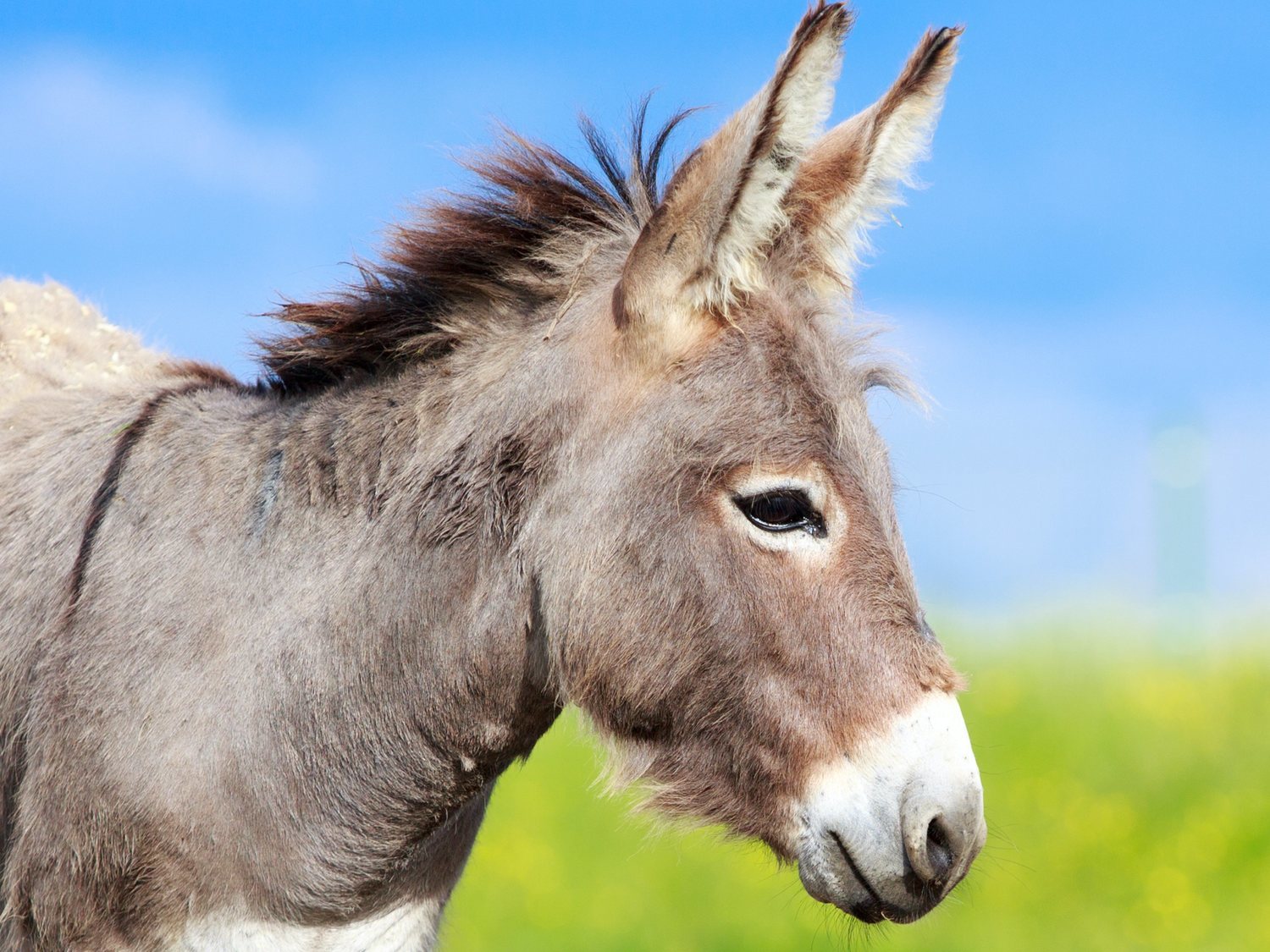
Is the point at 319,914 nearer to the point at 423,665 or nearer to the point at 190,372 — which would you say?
the point at 423,665

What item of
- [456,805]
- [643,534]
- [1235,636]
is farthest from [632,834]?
[1235,636]

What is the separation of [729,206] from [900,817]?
4.11 feet

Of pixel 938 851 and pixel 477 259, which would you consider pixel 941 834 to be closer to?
pixel 938 851

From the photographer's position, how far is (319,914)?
2705 millimetres

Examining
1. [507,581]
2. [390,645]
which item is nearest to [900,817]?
[507,581]

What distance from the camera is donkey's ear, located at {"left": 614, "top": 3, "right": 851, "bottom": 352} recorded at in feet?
7.64

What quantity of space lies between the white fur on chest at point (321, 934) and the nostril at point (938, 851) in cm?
127

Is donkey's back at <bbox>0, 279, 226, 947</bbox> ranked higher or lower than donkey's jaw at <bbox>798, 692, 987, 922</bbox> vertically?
higher

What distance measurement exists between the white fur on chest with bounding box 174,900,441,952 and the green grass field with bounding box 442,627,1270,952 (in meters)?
1.93

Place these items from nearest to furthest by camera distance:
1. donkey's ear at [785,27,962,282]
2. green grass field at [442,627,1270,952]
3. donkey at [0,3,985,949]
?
1. donkey at [0,3,985,949]
2. donkey's ear at [785,27,962,282]
3. green grass field at [442,627,1270,952]

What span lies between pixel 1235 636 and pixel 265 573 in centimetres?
1025

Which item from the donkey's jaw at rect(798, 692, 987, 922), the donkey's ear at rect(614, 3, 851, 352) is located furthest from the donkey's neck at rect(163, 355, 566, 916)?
the donkey's jaw at rect(798, 692, 987, 922)

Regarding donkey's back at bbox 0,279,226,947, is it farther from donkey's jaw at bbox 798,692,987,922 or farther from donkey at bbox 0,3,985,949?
donkey's jaw at bbox 798,692,987,922

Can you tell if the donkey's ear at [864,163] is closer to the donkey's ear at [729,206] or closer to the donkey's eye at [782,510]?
the donkey's ear at [729,206]
